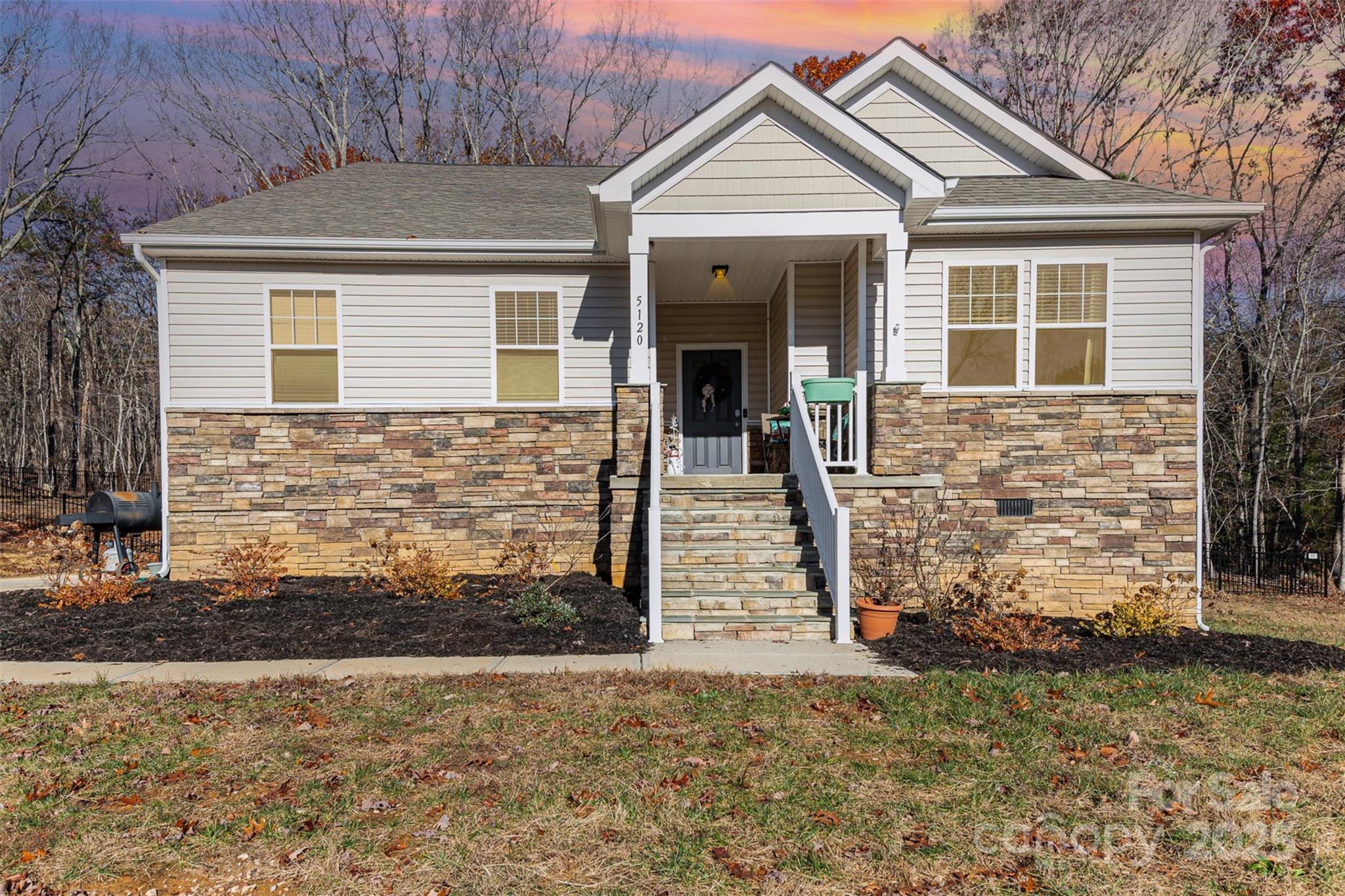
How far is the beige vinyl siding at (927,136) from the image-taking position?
433 inches

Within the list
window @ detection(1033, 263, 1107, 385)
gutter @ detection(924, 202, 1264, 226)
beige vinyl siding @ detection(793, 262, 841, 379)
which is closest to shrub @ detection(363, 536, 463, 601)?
beige vinyl siding @ detection(793, 262, 841, 379)

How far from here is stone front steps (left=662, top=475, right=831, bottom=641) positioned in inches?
279

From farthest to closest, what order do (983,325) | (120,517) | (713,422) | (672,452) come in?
(713,422)
(672,452)
(120,517)
(983,325)

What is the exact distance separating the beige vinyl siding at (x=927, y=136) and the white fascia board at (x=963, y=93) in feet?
1.18

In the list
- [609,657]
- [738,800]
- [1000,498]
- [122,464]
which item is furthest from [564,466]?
[122,464]

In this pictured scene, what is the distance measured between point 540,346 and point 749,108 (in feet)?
13.1

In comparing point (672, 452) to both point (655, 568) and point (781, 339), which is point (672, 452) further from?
point (655, 568)

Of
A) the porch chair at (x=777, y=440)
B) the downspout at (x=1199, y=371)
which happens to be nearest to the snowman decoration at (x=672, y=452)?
the porch chair at (x=777, y=440)

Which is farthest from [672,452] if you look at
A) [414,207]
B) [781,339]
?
[414,207]

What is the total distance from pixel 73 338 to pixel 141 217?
4.76 meters

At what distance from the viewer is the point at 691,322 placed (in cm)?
1213

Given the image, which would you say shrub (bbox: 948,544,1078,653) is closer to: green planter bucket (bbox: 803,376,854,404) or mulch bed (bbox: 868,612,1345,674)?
A: mulch bed (bbox: 868,612,1345,674)

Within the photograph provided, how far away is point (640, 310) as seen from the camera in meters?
8.85

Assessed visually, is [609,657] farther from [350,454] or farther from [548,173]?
[548,173]
